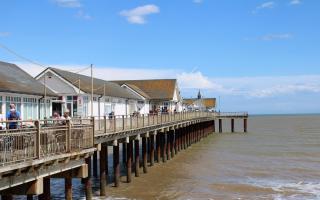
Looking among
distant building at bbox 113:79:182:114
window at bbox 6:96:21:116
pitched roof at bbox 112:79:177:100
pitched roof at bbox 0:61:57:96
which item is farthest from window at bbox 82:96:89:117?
pitched roof at bbox 112:79:177:100

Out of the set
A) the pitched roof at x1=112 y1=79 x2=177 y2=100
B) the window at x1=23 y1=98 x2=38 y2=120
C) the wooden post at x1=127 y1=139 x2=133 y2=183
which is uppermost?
the pitched roof at x1=112 y1=79 x2=177 y2=100

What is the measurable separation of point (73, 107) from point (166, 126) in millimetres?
6454

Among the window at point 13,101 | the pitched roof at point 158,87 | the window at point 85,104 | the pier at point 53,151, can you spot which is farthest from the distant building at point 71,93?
the pitched roof at point 158,87

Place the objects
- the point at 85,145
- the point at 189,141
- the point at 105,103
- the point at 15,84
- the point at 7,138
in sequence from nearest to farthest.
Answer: the point at 7,138 < the point at 85,145 < the point at 15,84 < the point at 105,103 < the point at 189,141

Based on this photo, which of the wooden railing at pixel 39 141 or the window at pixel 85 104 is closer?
the wooden railing at pixel 39 141

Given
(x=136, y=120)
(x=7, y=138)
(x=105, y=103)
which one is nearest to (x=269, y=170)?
(x=136, y=120)

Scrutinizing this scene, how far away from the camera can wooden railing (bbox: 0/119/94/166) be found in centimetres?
1159

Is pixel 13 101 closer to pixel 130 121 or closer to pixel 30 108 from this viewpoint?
pixel 30 108

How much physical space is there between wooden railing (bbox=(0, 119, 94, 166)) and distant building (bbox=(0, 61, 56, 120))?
676 centimetres

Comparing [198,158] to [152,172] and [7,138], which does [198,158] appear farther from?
[7,138]

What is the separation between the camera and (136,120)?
25.8m

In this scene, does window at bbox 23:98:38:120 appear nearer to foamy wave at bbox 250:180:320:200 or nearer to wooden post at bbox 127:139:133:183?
wooden post at bbox 127:139:133:183

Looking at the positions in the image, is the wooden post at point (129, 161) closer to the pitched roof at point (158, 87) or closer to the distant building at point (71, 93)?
the distant building at point (71, 93)

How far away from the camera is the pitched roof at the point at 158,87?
59.4 meters
